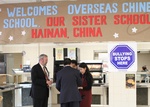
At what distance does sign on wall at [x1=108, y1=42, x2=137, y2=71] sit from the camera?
5188mm

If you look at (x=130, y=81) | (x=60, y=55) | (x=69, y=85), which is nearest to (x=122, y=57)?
(x=130, y=81)

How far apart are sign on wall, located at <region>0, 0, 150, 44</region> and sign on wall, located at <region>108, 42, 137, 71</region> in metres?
2.07

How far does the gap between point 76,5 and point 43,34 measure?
55 centimetres

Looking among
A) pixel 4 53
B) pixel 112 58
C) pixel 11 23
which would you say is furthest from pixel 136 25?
pixel 4 53

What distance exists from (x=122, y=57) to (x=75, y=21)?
2212mm

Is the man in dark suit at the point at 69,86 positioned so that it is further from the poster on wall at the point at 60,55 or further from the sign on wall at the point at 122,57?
the poster on wall at the point at 60,55

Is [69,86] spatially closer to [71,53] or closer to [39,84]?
[39,84]

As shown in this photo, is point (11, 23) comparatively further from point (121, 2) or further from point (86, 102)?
point (86, 102)

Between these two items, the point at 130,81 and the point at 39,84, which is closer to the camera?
the point at 39,84

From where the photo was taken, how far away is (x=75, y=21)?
10.6 feet

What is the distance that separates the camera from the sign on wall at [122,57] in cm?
519

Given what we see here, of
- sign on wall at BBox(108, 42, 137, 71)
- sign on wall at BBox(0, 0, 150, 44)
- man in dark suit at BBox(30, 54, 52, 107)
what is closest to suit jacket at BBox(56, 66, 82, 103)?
man in dark suit at BBox(30, 54, 52, 107)

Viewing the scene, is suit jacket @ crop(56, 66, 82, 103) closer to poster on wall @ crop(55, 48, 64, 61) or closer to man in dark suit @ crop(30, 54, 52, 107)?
man in dark suit @ crop(30, 54, 52, 107)

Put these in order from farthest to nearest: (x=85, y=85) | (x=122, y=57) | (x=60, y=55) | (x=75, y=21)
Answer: (x=60, y=55)
(x=122, y=57)
(x=85, y=85)
(x=75, y=21)
